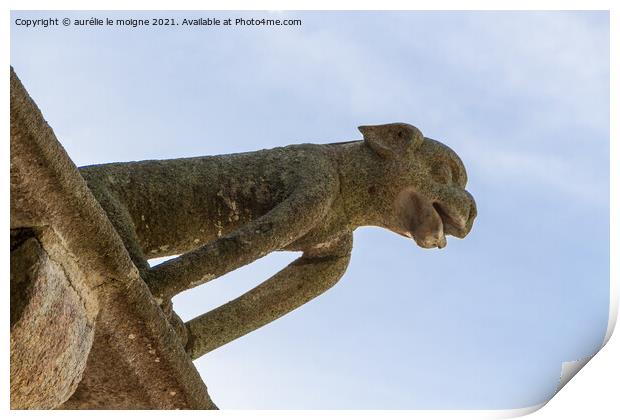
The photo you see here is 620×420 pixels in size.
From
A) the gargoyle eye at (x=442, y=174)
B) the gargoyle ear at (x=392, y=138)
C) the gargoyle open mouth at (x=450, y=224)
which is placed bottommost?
the gargoyle open mouth at (x=450, y=224)

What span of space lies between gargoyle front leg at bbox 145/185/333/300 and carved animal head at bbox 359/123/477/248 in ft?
1.37

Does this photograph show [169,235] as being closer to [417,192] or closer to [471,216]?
[417,192]

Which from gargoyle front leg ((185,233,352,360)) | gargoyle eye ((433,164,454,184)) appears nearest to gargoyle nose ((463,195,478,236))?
gargoyle eye ((433,164,454,184))

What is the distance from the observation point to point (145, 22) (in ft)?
Result: 14.4

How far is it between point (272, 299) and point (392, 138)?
1074mm

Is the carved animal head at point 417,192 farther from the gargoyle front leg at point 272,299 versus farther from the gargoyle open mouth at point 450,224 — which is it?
the gargoyle front leg at point 272,299

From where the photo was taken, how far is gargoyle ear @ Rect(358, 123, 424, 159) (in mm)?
5625

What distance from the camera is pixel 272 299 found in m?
5.56

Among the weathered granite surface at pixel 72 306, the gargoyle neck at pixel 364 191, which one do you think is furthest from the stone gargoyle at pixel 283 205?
the weathered granite surface at pixel 72 306

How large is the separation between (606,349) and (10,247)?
7.04 ft

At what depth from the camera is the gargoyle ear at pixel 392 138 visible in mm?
5625

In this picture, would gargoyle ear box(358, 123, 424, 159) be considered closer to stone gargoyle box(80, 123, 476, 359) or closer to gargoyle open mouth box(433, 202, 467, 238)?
stone gargoyle box(80, 123, 476, 359)

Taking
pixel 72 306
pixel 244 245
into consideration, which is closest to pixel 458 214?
pixel 244 245
